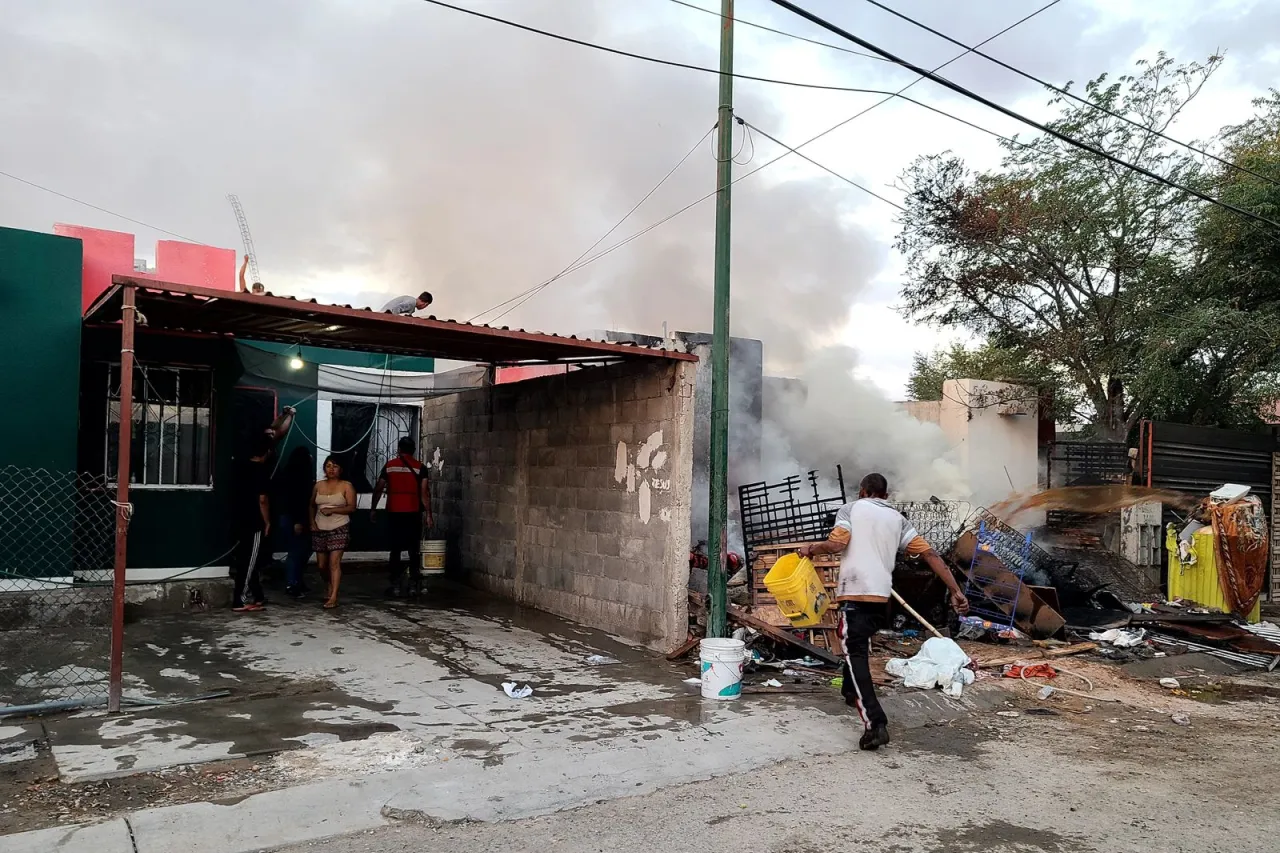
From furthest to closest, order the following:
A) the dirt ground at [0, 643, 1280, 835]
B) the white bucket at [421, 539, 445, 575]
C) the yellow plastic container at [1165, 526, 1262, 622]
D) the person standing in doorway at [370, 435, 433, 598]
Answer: the white bucket at [421, 539, 445, 575] < the yellow plastic container at [1165, 526, 1262, 622] < the person standing in doorway at [370, 435, 433, 598] < the dirt ground at [0, 643, 1280, 835]

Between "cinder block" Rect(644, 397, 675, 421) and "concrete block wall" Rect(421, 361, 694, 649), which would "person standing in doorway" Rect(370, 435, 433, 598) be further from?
"cinder block" Rect(644, 397, 675, 421)

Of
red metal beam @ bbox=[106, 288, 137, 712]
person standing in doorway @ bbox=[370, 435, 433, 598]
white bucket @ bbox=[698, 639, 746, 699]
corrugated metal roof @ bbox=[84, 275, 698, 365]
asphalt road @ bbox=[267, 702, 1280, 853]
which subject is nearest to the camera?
asphalt road @ bbox=[267, 702, 1280, 853]

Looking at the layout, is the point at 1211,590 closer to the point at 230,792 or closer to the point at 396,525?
the point at 396,525

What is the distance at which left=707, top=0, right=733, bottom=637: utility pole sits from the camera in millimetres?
7402

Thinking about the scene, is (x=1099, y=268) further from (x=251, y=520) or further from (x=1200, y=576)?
(x=251, y=520)

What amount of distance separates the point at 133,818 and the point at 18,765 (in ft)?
3.83

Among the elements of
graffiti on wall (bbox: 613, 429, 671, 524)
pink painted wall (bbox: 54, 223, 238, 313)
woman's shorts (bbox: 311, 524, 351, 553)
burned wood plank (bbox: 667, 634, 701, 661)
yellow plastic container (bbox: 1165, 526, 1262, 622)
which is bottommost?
burned wood plank (bbox: 667, 634, 701, 661)

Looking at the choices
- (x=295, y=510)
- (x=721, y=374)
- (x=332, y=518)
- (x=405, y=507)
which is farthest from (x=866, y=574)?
(x=295, y=510)

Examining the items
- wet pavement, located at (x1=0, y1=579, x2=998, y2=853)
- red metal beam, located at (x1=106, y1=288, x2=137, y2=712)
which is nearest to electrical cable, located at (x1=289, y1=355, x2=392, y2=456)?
wet pavement, located at (x1=0, y1=579, x2=998, y2=853)

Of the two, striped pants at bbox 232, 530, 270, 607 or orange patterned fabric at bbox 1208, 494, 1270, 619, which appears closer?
striped pants at bbox 232, 530, 270, 607

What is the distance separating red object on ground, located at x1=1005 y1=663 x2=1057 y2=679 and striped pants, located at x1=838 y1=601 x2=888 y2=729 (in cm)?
239

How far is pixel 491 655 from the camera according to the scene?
7.61 metres

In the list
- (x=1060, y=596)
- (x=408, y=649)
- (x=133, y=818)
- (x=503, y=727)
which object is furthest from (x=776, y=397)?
(x=133, y=818)

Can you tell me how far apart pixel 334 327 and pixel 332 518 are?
2547 mm
